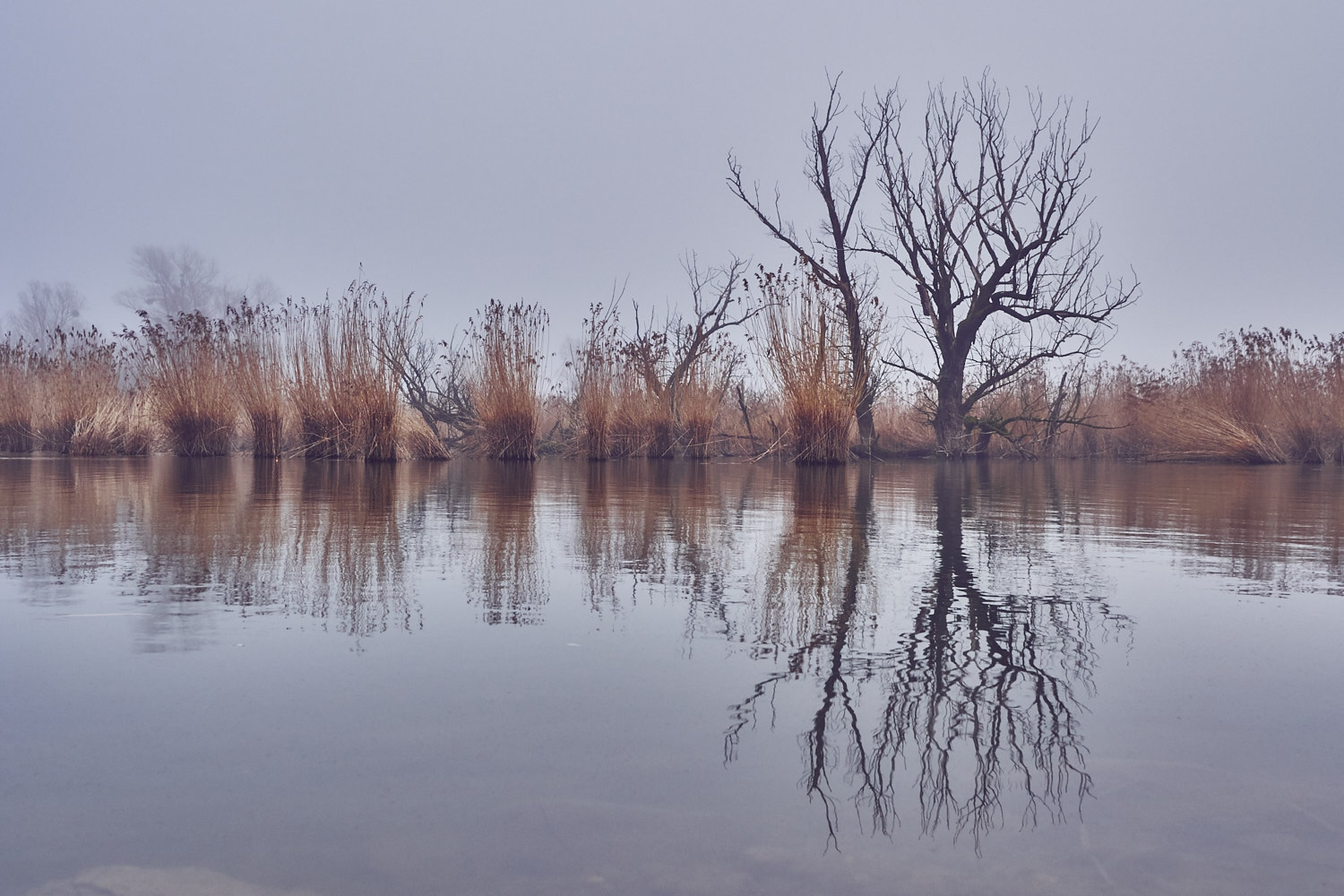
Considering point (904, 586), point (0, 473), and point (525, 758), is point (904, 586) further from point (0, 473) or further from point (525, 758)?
point (0, 473)

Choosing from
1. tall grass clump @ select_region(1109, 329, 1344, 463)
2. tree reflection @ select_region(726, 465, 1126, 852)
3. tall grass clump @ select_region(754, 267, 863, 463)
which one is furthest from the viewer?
tall grass clump @ select_region(1109, 329, 1344, 463)

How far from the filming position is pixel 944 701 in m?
1.68

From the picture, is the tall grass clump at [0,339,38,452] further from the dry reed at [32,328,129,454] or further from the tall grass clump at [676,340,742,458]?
the tall grass clump at [676,340,742,458]

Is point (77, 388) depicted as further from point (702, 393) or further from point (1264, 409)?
point (1264, 409)

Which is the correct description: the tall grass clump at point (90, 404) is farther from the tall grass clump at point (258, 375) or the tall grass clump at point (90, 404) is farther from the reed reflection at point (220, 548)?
the reed reflection at point (220, 548)

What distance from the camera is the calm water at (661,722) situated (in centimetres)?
113

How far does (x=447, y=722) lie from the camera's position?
1.57m

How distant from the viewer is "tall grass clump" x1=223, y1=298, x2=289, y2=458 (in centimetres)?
1288

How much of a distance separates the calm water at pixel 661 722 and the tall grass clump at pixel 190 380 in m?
10.6

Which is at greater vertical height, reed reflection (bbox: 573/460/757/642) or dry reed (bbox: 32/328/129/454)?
dry reed (bbox: 32/328/129/454)

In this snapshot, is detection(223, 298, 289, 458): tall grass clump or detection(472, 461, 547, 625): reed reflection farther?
detection(223, 298, 289, 458): tall grass clump

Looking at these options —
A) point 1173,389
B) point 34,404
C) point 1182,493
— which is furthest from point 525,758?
point 1173,389

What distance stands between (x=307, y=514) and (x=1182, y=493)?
6.47 metres

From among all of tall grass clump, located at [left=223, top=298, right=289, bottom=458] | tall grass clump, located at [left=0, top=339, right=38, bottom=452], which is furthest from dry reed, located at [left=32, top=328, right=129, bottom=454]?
tall grass clump, located at [left=223, top=298, right=289, bottom=458]
